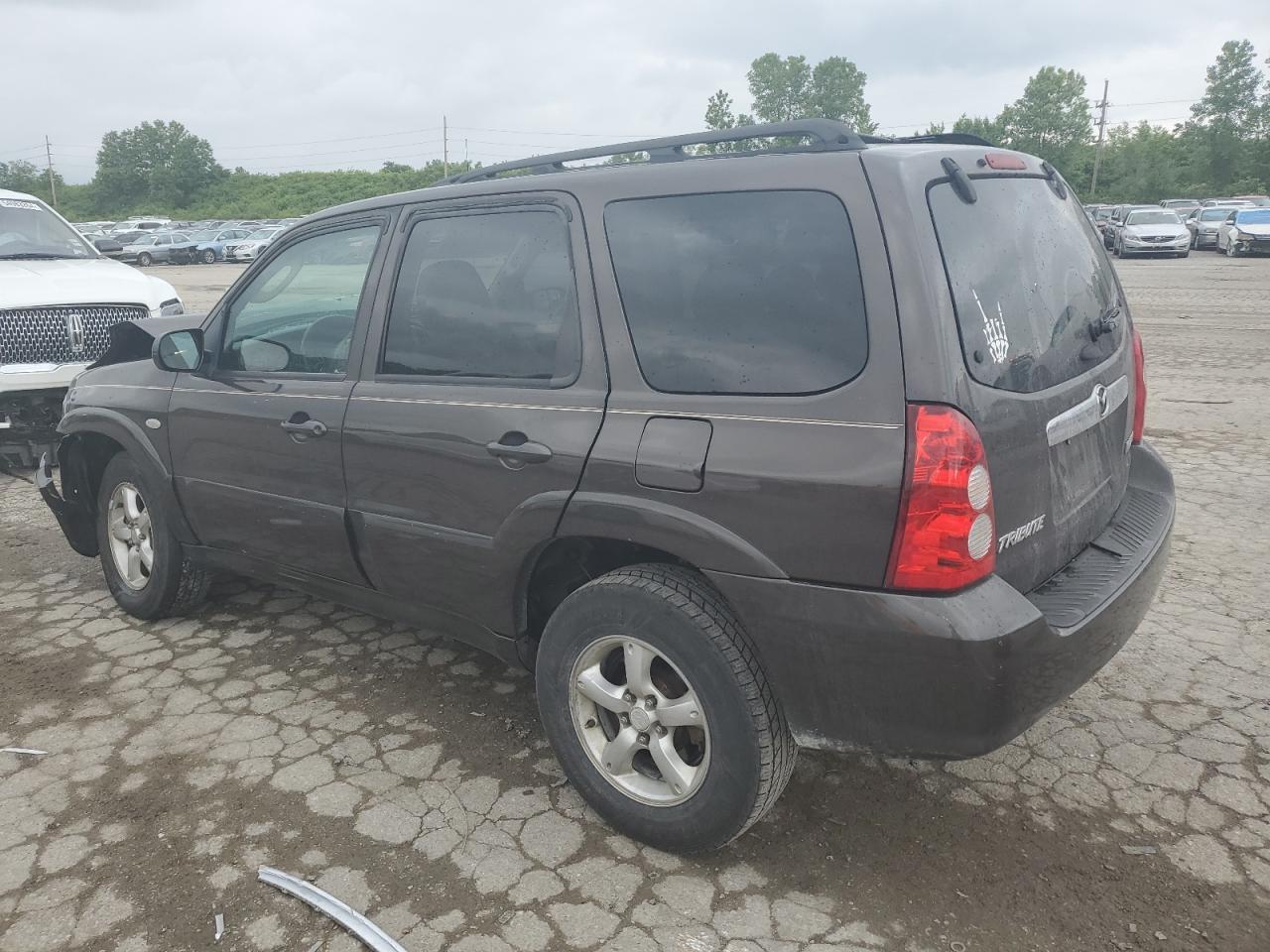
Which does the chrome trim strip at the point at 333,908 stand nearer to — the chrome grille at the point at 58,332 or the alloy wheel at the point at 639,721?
the alloy wheel at the point at 639,721

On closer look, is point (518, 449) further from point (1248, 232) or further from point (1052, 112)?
point (1052, 112)

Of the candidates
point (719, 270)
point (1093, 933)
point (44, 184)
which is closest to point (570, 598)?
point (719, 270)

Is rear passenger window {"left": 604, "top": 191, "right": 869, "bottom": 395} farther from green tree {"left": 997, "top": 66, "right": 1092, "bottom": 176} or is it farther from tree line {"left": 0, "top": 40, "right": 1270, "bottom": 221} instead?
green tree {"left": 997, "top": 66, "right": 1092, "bottom": 176}

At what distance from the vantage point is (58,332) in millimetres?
6859

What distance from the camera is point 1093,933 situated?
2348 millimetres

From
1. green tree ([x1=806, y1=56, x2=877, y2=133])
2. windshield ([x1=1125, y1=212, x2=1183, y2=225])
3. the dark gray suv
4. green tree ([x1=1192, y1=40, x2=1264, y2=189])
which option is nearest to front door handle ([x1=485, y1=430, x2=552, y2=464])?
the dark gray suv

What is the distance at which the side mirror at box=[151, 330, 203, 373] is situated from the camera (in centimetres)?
384

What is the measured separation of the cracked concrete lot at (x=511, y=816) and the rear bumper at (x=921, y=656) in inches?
18.9

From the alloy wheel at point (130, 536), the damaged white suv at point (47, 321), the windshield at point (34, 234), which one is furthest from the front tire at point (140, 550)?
the windshield at point (34, 234)

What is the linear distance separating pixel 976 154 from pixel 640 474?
4.04 ft

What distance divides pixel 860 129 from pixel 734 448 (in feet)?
209

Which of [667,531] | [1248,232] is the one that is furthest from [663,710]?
[1248,232]

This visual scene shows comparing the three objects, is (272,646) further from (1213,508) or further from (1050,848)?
(1213,508)

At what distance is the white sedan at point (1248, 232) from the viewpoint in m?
27.1
